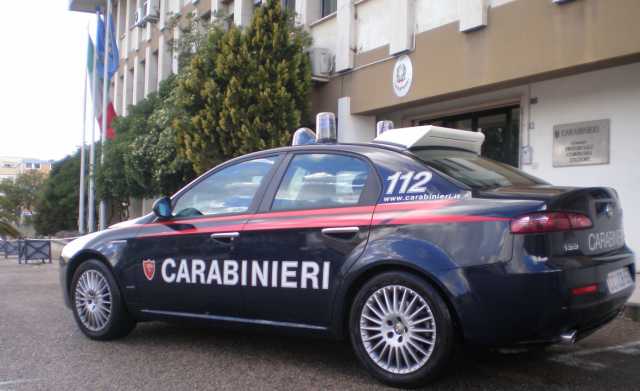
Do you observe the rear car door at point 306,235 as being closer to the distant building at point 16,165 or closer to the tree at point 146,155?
the tree at point 146,155

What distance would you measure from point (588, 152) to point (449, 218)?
20.1ft

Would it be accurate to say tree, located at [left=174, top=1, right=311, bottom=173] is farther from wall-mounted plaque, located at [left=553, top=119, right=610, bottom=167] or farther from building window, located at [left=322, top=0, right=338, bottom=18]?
wall-mounted plaque, located at [left=553, top=119, right=610, bottom=167]

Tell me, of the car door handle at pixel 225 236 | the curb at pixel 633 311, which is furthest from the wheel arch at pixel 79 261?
the curb at pixel 633 311

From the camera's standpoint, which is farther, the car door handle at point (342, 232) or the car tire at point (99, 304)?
the car tire at point (99, 304)

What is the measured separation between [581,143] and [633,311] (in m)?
3.80

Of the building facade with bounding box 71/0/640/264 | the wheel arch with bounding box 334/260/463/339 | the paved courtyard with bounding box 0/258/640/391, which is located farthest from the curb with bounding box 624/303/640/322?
the wheel arch with bounding box 334/260/463/339

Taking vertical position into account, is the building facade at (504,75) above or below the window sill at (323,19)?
below

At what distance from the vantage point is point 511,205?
3646 millimetres

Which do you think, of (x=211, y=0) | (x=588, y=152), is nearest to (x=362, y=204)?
(x=588, y=152)

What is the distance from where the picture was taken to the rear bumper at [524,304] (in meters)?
3.50

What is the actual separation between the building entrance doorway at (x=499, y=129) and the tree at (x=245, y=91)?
3285 mm

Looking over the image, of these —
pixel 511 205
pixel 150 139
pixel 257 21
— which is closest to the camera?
pixel 511 205

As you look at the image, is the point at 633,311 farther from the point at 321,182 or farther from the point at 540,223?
the point at 321,182

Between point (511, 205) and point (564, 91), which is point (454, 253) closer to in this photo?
point (511, 205)
